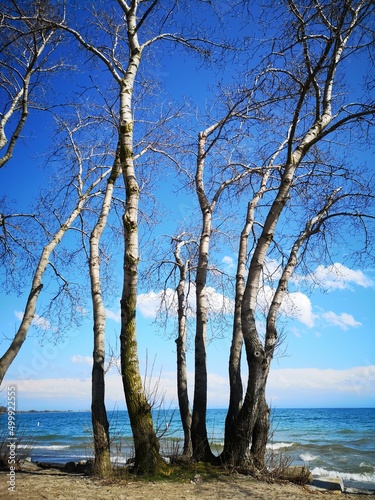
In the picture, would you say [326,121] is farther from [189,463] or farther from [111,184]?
[189,463]

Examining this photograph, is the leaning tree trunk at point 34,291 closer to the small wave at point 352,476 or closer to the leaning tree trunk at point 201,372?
the leaning tree trunk at point 201,372

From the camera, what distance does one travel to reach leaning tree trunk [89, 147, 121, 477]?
5.53 meters

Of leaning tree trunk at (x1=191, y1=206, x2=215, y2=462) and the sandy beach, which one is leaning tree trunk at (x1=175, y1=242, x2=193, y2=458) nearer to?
leaning tree trunk at (x1=191, y1=206, x2=215, y2=462)

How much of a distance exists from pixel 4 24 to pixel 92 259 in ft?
14.8

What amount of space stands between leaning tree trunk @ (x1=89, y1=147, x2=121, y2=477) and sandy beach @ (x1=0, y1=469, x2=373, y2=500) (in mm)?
327

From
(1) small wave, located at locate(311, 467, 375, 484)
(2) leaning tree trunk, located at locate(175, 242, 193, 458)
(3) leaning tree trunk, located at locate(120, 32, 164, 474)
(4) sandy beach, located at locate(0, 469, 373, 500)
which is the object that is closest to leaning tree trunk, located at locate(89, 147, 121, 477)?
(4) sandy beach, located at locate(0, 469, 373, 500)

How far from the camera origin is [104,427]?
5770 millimetres

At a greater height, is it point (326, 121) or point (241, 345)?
point (326, 121)

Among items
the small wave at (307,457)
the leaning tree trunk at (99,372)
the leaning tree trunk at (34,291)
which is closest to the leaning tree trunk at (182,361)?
the leaning tree trunk at (99,372)

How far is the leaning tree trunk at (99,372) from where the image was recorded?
553cm

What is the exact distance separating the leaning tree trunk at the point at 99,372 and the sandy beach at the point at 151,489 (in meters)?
0.33

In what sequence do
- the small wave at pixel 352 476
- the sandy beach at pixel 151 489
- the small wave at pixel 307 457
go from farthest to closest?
the small wave at pixel 307 457
the small wave at pixel 352 476
the sandy beach at pixel 151 489

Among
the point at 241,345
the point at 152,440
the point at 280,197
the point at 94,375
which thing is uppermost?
the point at 280,197

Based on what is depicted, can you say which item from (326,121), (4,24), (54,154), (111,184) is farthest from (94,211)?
(326,121)
